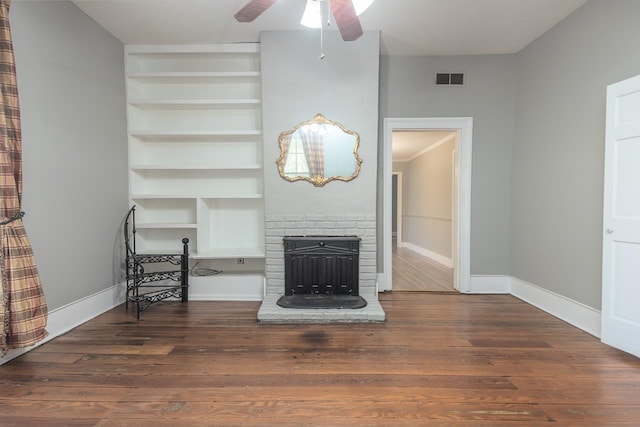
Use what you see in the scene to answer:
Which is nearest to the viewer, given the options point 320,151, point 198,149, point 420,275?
point 320,151

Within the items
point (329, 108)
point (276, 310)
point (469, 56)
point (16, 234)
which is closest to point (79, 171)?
point (16, 234)

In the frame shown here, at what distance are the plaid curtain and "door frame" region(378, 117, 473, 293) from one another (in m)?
3.16

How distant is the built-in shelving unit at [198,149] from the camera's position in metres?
3.34

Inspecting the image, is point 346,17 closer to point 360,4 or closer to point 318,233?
point 360,4

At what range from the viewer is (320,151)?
315cm

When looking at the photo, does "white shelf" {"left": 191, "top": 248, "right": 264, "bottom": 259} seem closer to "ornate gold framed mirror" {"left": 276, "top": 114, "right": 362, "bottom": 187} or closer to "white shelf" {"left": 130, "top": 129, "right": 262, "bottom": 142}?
"ornate gold framed mirror" {"left": 276, "top": 114, "right": 362, "bottom": 187}

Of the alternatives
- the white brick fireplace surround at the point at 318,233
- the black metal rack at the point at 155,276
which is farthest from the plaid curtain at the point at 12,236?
the white brick fireplace surround at the point at 318,233

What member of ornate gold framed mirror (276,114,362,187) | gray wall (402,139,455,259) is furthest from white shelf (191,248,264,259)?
gray wall (402,139,455,259)

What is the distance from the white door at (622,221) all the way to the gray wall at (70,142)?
442 cm

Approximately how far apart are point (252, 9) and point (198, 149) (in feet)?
6.49

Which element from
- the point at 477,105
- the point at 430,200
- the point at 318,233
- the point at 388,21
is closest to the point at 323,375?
the point at 318,233

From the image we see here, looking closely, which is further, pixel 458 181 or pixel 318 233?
pixel 458 181

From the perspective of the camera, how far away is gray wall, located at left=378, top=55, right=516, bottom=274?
11.7ft

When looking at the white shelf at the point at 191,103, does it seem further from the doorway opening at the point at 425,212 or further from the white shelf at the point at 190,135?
the doorway opening at the point at 425,212
